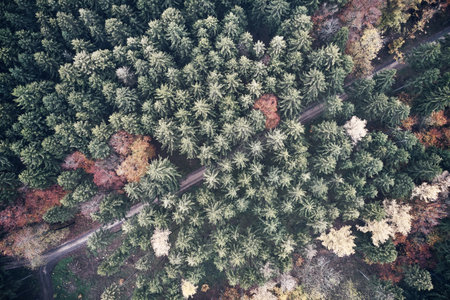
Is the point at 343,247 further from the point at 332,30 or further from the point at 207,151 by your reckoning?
the point at 332,30

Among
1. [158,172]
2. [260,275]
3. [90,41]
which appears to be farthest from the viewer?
[90,41]

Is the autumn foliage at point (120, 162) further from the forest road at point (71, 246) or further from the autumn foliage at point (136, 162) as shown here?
the forest road at point (71, 246)

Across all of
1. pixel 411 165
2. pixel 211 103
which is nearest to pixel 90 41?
pixel 211 103

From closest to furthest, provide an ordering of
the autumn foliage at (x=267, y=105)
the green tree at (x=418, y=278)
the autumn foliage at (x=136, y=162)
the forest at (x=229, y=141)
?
the green tree at (x=418, y=278) → the forest at (x=229, y=141) → the autumn foliage at (x=267, y=105) → the autumn foliage at (x=136, y=162)

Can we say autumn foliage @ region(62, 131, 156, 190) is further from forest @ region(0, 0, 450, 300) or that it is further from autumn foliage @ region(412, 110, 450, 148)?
autumn foliage @ region(412, 110, 450, 148)

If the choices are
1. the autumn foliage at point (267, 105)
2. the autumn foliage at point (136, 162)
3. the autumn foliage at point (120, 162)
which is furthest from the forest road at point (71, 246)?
the autumn foliage at point (267, 105)

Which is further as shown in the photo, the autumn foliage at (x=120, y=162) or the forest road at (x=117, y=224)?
the forest road at (x=117, y=224)
